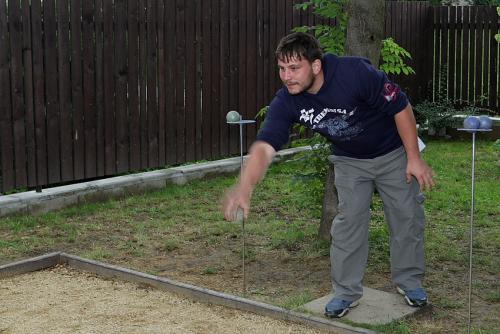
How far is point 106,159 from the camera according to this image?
8805 mm

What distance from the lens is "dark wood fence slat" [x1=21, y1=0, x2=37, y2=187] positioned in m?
7.93

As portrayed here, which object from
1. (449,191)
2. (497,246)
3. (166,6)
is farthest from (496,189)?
(166,6)

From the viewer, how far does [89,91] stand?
8.59 metres

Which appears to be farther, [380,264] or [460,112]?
[460,112]

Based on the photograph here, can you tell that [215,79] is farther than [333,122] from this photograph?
Yes

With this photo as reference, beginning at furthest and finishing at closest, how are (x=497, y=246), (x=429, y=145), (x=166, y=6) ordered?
(x=429, y=145)
(x=166, y=6)
(x=497, y=246)

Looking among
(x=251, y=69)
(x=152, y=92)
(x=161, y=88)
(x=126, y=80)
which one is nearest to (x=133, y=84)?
(x=126, y=80)

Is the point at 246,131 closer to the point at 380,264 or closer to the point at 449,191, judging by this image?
the point at 449,191

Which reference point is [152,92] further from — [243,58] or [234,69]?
[243,58]

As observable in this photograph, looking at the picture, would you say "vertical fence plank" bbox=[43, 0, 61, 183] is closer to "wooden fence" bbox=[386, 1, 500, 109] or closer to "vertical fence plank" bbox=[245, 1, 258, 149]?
"vertical fence plank" bbox=[245, 1, 258, 149]

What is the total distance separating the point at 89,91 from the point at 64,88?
339mm

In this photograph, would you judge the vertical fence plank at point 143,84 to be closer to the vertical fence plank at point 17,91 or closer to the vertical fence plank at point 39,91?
the vertical fence plank at point 39,91

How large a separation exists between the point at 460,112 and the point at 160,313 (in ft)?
33.4

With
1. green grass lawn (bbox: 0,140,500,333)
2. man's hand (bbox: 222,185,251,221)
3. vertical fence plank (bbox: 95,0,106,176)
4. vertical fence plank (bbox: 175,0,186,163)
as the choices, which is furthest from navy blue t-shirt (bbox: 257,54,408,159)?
vertical fence plank (bbox: 175,0,186,163)
